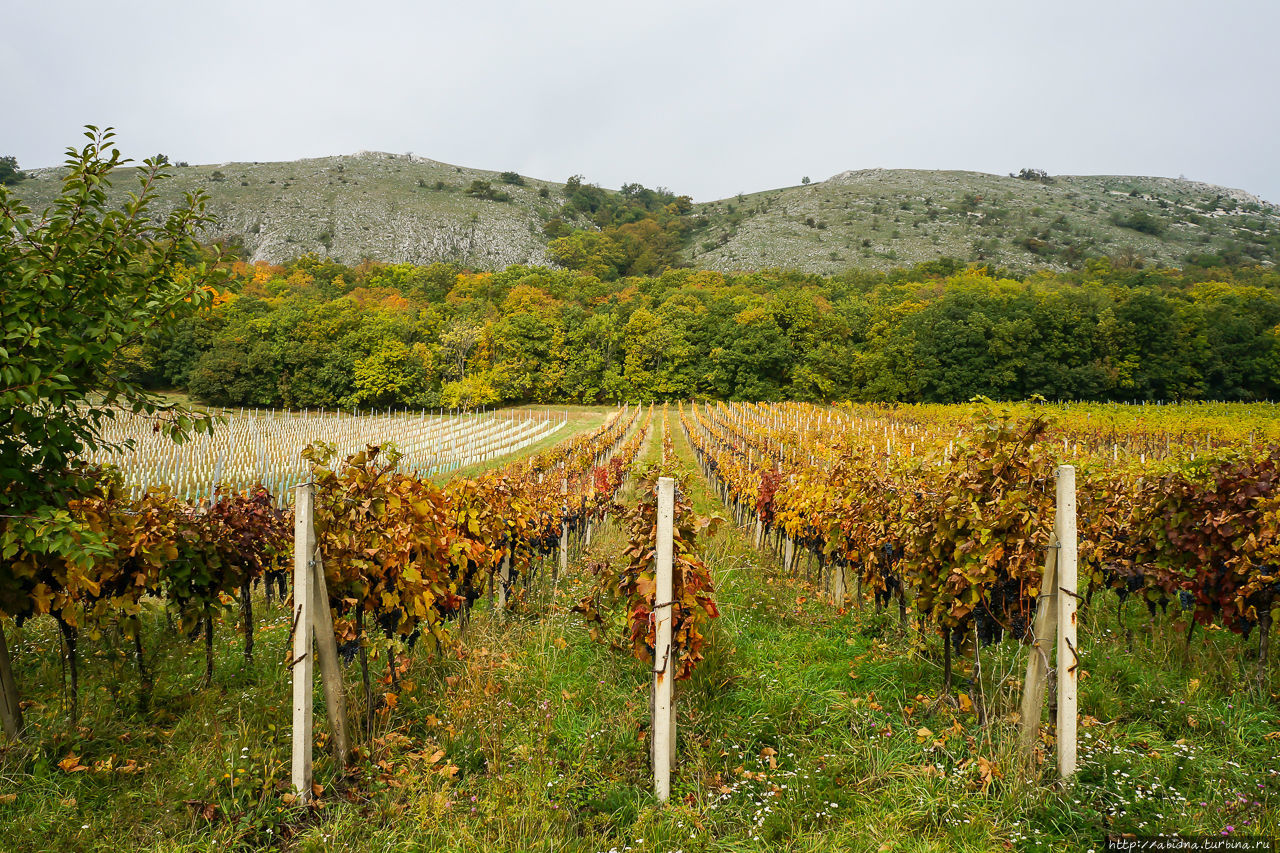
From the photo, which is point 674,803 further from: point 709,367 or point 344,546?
point 709,367

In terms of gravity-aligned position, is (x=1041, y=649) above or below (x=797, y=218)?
below

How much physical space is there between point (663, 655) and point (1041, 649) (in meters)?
2.12

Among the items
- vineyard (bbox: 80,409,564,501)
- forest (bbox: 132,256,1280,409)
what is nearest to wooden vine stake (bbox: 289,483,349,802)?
vineyard (bbox: 80,409,564,501)

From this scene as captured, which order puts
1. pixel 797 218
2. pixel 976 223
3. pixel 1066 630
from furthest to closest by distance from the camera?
pixel 797 218 → pixel 976 223 → pixel 1066 630

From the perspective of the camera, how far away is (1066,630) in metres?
3.21

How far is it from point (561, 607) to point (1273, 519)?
5.62 meters

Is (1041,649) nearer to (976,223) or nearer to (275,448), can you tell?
(275,448)

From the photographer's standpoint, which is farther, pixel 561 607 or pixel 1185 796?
pixel 561 607

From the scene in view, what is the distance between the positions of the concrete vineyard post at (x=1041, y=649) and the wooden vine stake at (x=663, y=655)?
6.35 feet

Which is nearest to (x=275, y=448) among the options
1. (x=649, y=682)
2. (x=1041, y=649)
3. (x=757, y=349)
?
(x=649, y=682)

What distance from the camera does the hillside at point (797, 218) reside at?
97.2 metres

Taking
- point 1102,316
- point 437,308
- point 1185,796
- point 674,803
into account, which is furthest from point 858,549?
point 437,308

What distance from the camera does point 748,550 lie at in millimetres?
9523

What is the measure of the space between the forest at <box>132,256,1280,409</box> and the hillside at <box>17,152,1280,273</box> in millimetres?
36734
